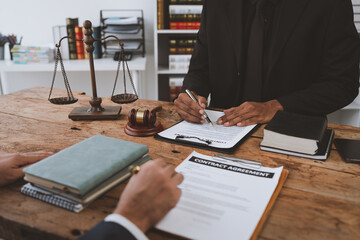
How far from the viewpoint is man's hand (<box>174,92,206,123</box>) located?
3.71ft

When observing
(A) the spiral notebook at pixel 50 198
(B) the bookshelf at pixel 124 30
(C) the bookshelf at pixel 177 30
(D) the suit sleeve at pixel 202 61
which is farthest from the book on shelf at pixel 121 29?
(A) the spiral notebook at pixel 50 198

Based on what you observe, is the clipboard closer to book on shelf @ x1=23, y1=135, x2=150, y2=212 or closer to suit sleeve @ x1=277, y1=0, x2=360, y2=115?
book on shelf @ x1=23, y1=135, x2=150, y2=212

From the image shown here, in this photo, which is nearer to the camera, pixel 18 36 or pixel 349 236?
pixel 349 236

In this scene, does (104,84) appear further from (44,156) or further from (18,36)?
(44,156)

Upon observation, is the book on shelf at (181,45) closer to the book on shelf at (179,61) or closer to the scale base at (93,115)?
the book on shelf at (179,61)

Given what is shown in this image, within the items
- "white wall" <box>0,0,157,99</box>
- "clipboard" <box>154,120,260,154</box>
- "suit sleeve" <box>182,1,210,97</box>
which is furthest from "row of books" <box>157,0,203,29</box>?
"clipboard" <box>154,120,260,154</box>

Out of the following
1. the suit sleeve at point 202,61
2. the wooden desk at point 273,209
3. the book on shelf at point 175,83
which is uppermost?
the suit sleeve at point 202,61

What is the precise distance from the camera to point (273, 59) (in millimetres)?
1479

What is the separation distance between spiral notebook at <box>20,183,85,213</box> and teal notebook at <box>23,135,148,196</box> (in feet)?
0.07

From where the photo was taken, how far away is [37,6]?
3.02 m

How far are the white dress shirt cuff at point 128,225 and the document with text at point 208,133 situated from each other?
1.46 ft

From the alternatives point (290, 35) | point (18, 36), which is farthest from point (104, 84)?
point (290, 35)

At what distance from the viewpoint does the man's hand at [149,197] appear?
569mm

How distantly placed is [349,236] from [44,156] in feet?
2.37
